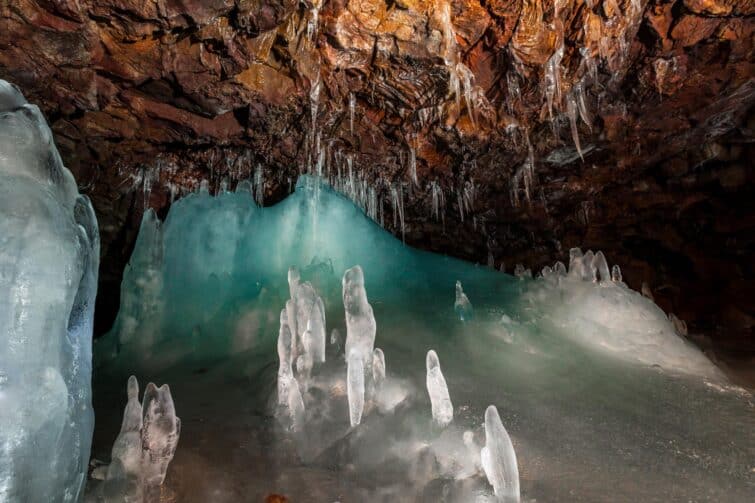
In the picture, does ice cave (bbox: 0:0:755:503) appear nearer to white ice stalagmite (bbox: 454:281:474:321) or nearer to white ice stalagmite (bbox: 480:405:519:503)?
white ice stalagmite (bbox: 480:405:519:503)

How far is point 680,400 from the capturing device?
4.90m

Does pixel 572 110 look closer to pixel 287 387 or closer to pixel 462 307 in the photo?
pixel 462 307

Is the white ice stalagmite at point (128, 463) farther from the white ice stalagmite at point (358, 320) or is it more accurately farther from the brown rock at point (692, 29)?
the brown rock at point (692, 29)

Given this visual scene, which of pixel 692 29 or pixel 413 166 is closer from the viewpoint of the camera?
pixel 692 29

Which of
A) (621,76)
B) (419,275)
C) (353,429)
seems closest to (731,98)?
(621,76)

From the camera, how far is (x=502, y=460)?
9.45 ft

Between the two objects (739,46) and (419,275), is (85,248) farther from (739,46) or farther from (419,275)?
(739,46)

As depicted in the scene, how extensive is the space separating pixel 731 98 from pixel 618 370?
6023mm

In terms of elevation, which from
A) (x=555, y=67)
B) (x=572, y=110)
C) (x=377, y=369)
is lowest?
(x=377, y=369)

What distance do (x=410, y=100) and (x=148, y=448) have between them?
6.00 m

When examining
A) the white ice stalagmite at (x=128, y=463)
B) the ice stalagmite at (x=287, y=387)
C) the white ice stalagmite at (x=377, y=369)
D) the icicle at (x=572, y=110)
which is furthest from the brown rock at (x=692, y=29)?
the white ice stalagmite at (x=128, y=463)

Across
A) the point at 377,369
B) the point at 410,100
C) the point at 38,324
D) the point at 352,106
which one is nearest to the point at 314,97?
the point at 352,106

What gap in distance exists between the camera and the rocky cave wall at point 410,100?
534 centimetres

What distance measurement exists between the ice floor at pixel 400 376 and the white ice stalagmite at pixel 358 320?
1.97ft
